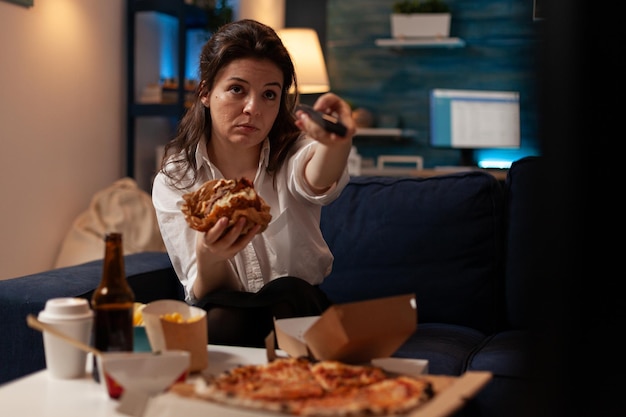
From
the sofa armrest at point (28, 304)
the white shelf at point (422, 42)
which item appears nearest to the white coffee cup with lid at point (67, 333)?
the sofa armrest at point (28, 304)

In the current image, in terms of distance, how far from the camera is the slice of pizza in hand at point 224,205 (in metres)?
1.43

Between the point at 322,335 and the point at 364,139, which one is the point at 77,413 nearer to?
the point at 322,335

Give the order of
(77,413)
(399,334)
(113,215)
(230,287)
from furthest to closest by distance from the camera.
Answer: (113,215) < (230,287) < (399,334) < (77,413)

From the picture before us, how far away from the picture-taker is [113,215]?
3.71 metres

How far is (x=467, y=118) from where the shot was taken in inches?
215

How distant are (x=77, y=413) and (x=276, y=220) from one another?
35.0 inches

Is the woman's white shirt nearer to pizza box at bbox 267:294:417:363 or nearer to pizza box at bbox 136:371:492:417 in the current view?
pizza box at bbox 267:294:417:363

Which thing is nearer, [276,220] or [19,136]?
[276,220]

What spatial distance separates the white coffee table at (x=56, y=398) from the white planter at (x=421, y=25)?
4.51 m

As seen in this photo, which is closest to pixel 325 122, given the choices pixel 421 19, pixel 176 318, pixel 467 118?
pixel 176 318

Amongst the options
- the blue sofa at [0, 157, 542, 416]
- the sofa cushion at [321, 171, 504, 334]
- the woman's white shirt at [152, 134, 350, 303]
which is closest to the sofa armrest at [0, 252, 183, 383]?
the blue sofa at [0, 157, 542, 416]

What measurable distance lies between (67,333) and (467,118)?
4.55m

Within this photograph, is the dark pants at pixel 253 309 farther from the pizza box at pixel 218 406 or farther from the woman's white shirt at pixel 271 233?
the pizza box at pixel 218 406

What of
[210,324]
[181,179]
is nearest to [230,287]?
[210,324]
